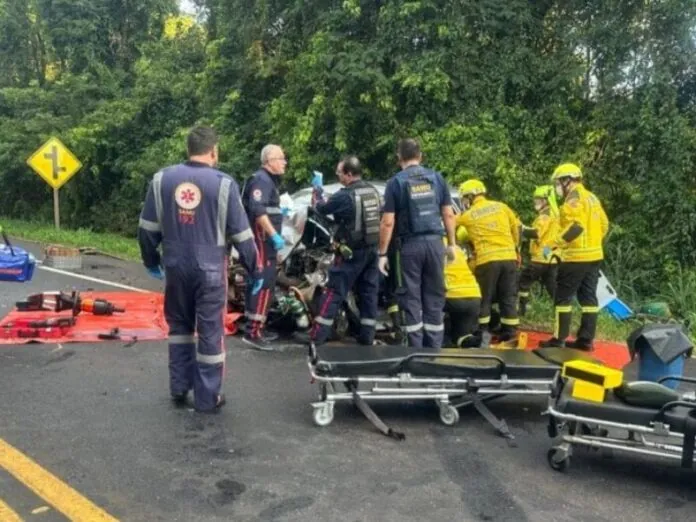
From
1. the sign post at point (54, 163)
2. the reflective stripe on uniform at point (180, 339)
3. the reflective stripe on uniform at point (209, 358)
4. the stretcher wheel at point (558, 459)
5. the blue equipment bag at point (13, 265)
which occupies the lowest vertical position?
the stretcher wheel at point (558, 459)

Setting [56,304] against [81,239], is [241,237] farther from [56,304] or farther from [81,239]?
[81,239]

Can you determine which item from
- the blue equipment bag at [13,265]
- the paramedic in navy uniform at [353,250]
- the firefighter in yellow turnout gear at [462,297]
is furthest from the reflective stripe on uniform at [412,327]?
the blue equipment bag at [13,265]

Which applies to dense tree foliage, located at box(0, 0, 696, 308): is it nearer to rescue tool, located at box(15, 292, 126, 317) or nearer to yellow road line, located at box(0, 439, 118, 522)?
rescue tool, located at box(15, 292, 126, 317)

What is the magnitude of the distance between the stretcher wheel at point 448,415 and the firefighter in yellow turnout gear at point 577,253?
2.63 meters

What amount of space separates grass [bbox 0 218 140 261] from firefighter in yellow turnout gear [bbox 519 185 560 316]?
356 inches

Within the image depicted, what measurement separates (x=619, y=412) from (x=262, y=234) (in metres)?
3.78

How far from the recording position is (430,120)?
40.6ft

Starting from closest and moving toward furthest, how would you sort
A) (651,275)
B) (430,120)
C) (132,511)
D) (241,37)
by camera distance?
(132,511) → (651,275) → (430,120) → (241,37)

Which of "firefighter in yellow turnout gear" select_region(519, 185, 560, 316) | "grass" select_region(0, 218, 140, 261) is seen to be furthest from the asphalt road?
"grass" select_region(0, 218, 140, 261)

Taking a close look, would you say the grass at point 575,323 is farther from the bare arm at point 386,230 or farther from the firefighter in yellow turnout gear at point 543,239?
the bare arm at point 386,230

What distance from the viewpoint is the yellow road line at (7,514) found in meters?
3.46

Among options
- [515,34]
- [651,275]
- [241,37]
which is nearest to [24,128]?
[241,37]

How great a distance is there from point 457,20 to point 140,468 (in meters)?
9.49

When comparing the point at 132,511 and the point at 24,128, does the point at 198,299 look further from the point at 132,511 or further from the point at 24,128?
the point at 24,128
